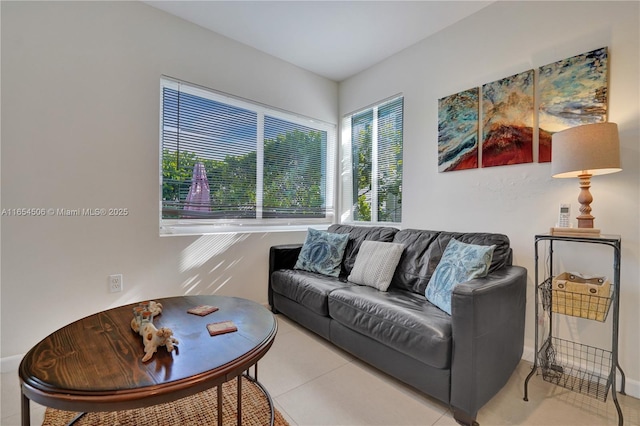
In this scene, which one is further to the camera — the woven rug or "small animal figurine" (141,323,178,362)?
the woven rug

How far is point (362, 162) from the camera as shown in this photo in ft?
10.9

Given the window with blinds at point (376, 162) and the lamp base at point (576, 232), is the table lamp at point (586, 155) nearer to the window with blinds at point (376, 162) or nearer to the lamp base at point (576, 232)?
the lamp base at point (576, 232)

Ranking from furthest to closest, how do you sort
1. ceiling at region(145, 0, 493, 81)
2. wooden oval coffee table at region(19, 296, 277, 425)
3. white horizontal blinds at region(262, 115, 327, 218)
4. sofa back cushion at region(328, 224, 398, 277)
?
white horizontal blinds at region(262, 115, 327, 218)
sofa back cushion at region(328, 224, 398, 277)
ceiling at region(145, 0, 493, 81)
wooden oval coffee table at region(19, 296, 277, 425)

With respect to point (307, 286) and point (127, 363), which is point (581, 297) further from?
point (127, 363)

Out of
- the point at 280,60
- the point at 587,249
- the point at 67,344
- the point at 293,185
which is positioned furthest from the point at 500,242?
the point at 280,60

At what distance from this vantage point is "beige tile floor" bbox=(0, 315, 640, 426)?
1.40m

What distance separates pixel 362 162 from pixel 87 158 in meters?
2.52

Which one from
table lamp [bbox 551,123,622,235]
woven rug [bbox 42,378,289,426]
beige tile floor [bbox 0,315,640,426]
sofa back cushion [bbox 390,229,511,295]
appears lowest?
beige tile floor [bbox 0,315,640,426]

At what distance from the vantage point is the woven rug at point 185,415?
135 centimetres

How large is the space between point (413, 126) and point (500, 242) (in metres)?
1.37

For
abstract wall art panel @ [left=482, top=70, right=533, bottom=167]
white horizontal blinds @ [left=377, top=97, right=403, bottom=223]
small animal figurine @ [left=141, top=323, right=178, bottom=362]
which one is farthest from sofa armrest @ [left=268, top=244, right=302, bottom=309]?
abstract wall art panel @ [left=482, top=70, right=533, bottom=167]

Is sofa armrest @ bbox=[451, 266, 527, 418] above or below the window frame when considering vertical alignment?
below

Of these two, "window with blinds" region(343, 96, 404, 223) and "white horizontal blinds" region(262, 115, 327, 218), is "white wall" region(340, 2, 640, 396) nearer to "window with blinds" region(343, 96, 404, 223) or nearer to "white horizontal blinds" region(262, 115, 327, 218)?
"window with blinds" region(343, 96, 404, 223)

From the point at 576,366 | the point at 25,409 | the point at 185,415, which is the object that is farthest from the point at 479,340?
the point at 25,409
